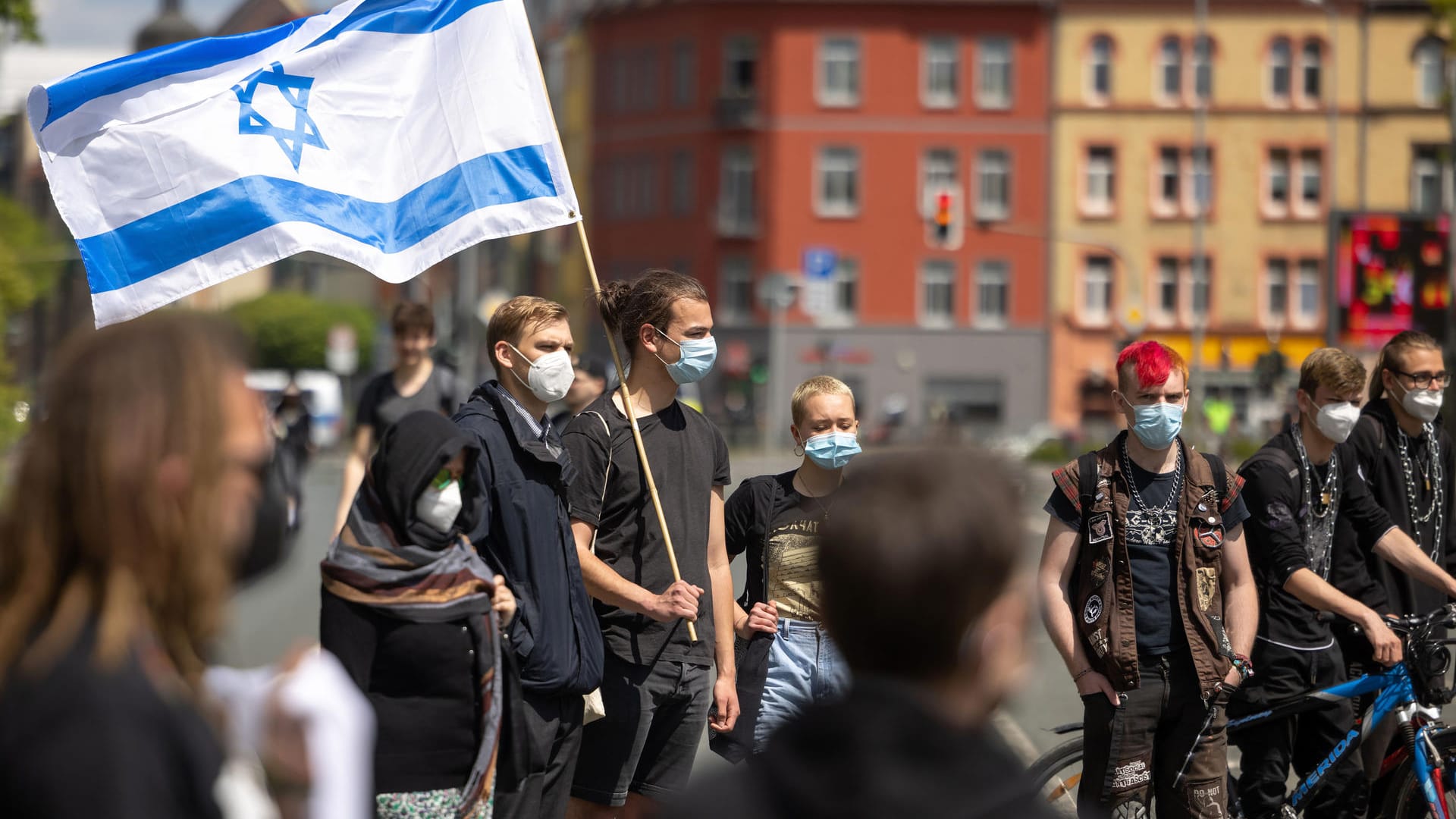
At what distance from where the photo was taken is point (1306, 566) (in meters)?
6.00

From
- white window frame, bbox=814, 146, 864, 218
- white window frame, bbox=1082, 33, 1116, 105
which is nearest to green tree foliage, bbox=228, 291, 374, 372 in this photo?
white window frame, bbox=814, 146, 864, 218

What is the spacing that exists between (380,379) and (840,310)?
5128cm

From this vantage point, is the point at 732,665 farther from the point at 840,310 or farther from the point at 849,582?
the point at 840,310

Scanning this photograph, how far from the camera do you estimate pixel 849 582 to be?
2.03 metres

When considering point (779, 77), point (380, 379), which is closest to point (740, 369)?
point (779, 77)

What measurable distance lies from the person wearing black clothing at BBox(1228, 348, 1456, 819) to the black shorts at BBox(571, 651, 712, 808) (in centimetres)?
199

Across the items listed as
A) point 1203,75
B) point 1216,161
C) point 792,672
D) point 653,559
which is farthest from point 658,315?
point 1216,161

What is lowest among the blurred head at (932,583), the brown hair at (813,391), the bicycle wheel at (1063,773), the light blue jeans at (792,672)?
the bicycle wheel at (1063,773)

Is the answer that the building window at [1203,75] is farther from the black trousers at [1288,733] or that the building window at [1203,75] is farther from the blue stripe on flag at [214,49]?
the blue stripe on flag at [214,49]

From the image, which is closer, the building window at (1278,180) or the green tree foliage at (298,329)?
the building window at (1278,180)

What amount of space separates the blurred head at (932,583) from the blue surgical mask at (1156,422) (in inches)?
135

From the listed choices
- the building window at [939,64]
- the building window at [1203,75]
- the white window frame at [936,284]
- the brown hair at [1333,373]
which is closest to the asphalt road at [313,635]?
the brown hair at [1333,373]

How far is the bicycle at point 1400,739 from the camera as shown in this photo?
5531 millimetres

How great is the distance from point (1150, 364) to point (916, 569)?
146 inches
